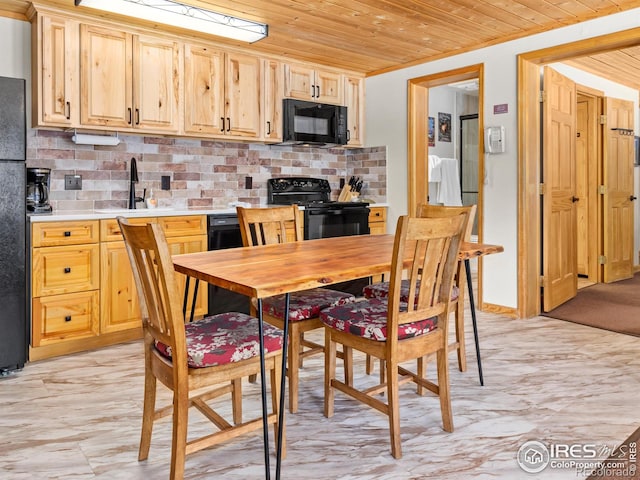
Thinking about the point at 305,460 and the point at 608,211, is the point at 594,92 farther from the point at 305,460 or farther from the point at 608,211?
the point at 305,460

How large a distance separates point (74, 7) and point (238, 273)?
2.53 m

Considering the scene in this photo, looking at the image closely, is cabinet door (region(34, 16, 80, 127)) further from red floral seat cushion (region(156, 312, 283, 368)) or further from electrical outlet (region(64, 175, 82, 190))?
red floral seat cushion (region(156, 312, 283, 368))

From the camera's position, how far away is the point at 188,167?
4324 mm

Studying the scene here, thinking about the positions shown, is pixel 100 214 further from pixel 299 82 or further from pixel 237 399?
pixel 299 82

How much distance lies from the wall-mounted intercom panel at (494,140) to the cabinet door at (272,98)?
174 cm

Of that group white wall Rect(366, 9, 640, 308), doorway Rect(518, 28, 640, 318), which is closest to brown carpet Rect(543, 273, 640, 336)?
doorway Rect(518, 28, 640, 318)

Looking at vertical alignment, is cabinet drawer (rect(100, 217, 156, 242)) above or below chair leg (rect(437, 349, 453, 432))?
above

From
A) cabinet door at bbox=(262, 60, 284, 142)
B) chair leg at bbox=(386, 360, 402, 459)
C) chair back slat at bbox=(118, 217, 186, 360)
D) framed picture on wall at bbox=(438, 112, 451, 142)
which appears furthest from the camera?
framed picture on wall at bbox=(438, 112, 451, 142)

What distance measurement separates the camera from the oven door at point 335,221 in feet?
14.6

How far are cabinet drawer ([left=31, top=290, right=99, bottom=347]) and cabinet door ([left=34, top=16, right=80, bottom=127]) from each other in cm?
116

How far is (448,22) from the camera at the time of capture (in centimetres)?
368

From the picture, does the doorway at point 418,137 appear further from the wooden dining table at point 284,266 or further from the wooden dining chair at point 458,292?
the wooden dining table at point 284,266

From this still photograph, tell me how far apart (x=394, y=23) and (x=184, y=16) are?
147 centimetres

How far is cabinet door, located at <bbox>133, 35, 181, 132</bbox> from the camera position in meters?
3.71
